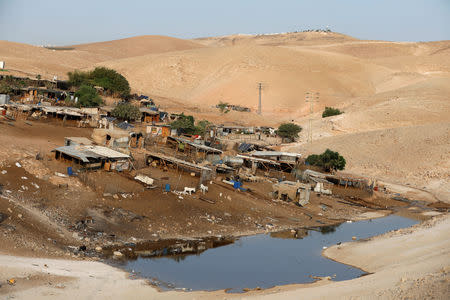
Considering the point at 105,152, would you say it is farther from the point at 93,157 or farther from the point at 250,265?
the point at 250,265

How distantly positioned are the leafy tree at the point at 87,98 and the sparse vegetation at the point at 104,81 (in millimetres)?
10756

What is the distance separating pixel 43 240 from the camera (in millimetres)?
21484

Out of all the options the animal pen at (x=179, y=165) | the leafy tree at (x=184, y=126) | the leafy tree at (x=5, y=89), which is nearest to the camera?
the animal pen at (x=179, y=165)

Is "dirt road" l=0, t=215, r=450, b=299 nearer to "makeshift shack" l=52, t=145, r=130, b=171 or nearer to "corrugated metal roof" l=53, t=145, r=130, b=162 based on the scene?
"makeshift shack" l=52, t=145, r=130, b=171

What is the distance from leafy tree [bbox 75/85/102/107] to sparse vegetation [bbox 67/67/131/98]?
10756 millimetres

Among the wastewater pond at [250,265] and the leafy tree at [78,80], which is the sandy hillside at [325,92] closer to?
the leafy tree at [78,80]

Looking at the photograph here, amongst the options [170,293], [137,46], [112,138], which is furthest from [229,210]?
[137,46]

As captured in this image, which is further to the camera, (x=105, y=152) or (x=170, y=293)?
(x=105, y=152)

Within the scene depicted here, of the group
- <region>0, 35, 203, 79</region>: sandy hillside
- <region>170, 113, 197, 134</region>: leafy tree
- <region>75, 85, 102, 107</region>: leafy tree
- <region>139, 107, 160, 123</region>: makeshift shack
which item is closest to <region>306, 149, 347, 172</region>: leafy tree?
<region>170, 113, 197, 134</region>: leafy tree

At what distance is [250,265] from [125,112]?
3072 centimetres

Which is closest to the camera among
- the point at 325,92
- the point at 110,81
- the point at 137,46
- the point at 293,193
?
the point at 293,193

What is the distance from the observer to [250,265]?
74.2ft

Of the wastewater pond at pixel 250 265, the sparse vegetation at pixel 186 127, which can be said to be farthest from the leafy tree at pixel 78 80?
the wastewater pond at pixel 250 265

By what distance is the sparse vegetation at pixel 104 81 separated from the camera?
218 ft
